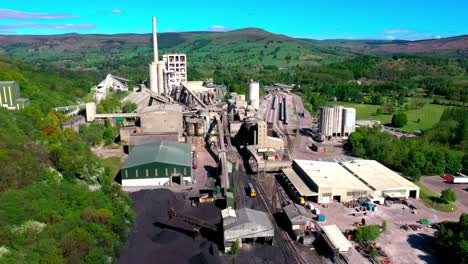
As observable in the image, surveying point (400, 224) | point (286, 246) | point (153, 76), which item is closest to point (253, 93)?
point (153, 76)

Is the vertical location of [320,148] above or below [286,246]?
above

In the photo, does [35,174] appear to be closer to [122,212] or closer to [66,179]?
[66,179]

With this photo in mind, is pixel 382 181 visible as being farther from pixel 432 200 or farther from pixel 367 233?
pixel 367 233

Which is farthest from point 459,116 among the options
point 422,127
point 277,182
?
point 277,182

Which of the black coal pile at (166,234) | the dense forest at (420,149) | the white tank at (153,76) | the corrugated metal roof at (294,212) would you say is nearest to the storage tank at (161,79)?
the white tank at (153,76)

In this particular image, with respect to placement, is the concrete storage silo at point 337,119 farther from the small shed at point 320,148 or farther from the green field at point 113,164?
the green field at point 113,164

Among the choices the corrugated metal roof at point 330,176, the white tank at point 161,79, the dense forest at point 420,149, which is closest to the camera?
the corrugated metal roof at point 330,176
